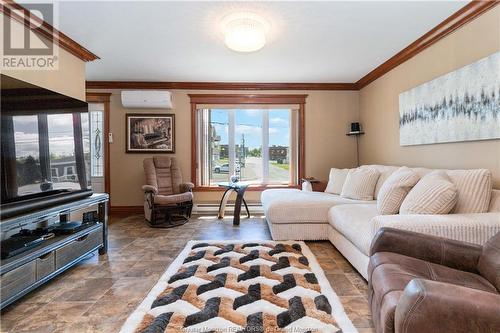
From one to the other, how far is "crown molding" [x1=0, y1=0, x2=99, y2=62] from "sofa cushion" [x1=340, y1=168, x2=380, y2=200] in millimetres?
3803

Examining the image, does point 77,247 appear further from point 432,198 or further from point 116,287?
point 432,198

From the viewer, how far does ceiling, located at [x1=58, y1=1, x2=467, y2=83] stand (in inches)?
91.8

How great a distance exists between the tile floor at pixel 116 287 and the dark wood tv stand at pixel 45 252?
0.13 m

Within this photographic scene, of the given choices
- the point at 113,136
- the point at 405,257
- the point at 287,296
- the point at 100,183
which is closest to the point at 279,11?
the point at 405,257

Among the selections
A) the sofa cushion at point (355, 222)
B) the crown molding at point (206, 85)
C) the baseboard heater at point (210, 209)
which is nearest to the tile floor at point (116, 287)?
the sofa cushion at point (355, 222)

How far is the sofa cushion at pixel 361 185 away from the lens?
335 cm

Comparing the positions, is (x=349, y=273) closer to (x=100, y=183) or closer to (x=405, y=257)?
(x=405, y=257)

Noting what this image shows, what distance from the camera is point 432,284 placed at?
991mm

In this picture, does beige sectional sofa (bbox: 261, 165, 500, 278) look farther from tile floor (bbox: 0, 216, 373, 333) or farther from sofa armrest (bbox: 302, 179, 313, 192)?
sofa armrest (bbox: 302, 179, 313, 192)

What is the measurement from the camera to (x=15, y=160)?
1.93 meters

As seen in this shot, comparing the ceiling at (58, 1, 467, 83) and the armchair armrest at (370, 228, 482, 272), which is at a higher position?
the ceiling at (58, 1, 467, 83)

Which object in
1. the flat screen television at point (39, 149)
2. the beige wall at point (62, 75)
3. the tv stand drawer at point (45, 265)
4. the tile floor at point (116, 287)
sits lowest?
the tile floor at point (116, 287)

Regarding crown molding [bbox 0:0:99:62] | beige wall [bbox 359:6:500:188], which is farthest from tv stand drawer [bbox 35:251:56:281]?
beige wall [bbox 359:6:500:188]

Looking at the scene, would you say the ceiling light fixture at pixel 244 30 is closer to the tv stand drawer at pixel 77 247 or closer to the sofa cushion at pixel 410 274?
the sofa cushion at pixel 410 274
